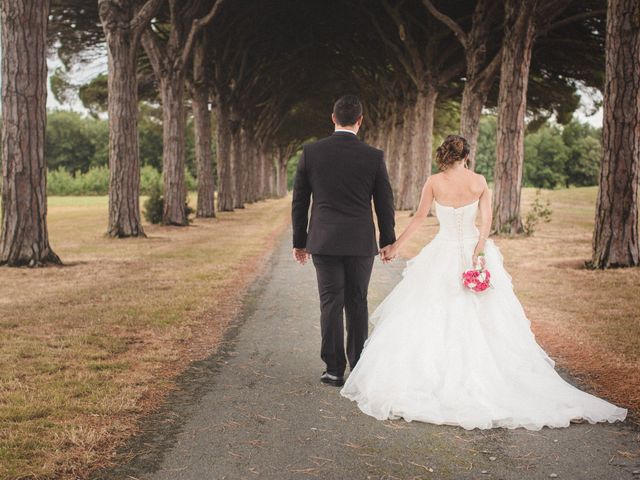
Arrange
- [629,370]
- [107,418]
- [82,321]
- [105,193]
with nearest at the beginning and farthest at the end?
[107,418] → [629,370] → [82,321] → [105,193]

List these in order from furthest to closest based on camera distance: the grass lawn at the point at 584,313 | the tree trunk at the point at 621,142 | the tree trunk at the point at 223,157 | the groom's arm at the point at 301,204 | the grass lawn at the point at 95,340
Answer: the tree trunk at the point at 223,157 → the tree trunk at the point at 621,142 → the grass lawn at the point at 584,313 → the groom's arm at the point at 301,204 → the grass lawn at the point at 95,340

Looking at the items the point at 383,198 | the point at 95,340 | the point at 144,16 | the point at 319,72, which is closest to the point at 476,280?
the point at 383,198

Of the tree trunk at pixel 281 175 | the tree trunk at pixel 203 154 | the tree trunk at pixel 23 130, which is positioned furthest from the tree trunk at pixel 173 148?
the tree trunk at pixel 281 175

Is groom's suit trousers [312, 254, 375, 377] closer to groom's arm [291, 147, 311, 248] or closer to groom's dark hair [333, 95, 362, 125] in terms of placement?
groom's arm [291, 147, 311, 248]

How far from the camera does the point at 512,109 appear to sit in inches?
653

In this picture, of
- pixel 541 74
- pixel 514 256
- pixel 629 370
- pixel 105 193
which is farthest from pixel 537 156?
pixel 629 370

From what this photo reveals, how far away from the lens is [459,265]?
16.6 ft

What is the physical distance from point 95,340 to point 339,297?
9.73 feet

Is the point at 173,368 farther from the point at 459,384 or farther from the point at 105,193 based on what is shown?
the point at 105,193

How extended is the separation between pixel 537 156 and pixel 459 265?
9122cm

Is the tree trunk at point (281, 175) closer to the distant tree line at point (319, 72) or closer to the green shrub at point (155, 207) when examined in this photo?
the distant tree line at point (319, 72)

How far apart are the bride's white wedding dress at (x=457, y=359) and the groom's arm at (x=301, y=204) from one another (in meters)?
0.97

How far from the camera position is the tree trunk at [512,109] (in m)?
16.0

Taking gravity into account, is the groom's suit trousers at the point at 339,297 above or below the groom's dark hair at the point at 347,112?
below
